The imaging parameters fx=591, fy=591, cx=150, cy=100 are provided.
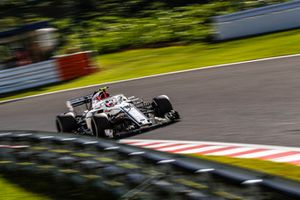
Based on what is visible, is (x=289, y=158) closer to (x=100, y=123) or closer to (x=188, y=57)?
(x=100, y=123)

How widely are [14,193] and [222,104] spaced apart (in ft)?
18.6

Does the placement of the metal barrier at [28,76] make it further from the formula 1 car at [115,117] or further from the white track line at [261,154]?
the white track line at [261,154]

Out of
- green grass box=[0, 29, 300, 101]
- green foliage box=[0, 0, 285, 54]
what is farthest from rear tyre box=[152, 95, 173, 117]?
green foliage box=[0, 0, 285, 54]

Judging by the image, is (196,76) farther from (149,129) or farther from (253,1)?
(253,1)

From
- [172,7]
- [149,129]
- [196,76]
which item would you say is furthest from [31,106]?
[172,7]

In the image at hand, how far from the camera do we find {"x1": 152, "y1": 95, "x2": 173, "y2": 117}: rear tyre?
11391 mm

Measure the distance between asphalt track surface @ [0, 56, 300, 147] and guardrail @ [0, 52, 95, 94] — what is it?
243 centimetres

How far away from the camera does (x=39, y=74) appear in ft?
68.4

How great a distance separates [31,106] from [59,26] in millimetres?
12524

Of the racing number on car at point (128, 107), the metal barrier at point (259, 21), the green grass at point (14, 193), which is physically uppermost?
the metal barrier at point (259, 21)

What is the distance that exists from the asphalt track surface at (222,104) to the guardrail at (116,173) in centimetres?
293

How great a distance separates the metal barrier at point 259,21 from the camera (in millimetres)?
20266

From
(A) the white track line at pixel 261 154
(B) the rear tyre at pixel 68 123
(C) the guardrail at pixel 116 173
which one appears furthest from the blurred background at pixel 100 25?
(A) the white track line at pixel 261 154

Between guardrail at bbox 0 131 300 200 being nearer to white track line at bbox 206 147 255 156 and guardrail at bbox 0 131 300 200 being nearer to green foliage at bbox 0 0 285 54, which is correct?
white track line at bbox 206 147 255 156
